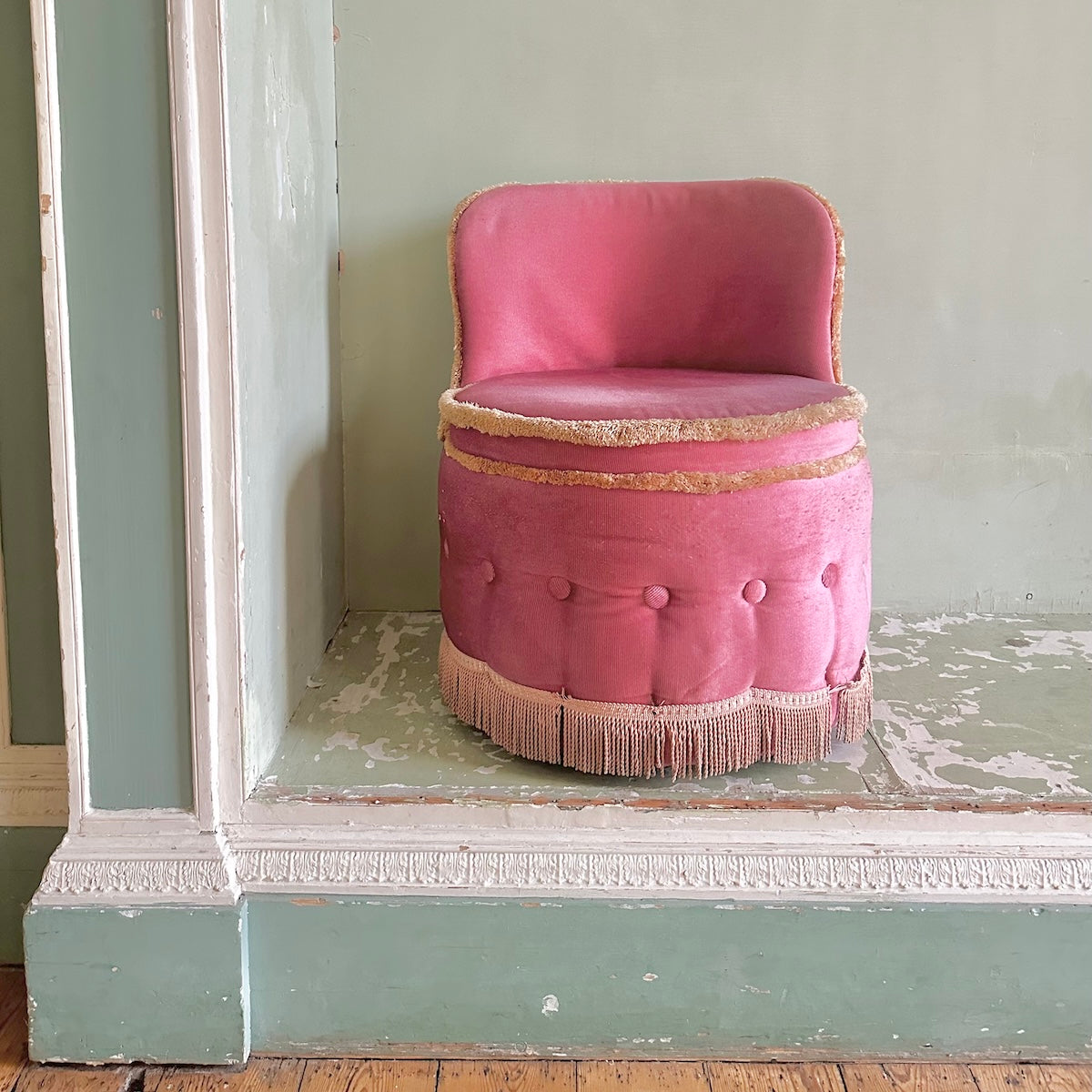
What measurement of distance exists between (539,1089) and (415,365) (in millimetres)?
1278

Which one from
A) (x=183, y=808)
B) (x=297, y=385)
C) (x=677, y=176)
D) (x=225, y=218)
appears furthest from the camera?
(x=677, y=176)

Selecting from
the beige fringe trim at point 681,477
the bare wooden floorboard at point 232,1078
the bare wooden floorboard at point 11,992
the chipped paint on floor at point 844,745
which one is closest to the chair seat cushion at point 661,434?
the beige fringe trim at point 681,477

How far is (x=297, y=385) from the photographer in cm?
174

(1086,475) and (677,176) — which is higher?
(677,176)

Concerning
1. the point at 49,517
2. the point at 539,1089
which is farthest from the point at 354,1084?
the point at 49,517

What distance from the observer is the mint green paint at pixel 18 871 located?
59.6 inches

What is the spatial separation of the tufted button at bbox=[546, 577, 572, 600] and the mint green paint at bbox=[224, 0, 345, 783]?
15.0 inches

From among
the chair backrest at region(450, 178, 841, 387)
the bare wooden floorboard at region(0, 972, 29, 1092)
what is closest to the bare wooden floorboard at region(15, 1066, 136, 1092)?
the bare wooden floorboard at region(0, 972, 29, 1092)

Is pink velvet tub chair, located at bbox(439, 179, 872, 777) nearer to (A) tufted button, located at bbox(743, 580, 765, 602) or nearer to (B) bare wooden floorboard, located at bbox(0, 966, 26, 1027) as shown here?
(A) tufted button, located at bbox(743, 580, 765, 602)

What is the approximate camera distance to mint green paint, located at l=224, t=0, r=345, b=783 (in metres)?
1.41

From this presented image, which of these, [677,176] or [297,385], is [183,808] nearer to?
[297,385]

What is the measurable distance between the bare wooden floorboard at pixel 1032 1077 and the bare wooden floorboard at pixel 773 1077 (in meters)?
0.17

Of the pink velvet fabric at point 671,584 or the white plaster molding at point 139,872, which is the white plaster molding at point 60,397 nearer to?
the white plaster molding at point 139,872

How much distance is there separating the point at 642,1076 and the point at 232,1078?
49 cm
